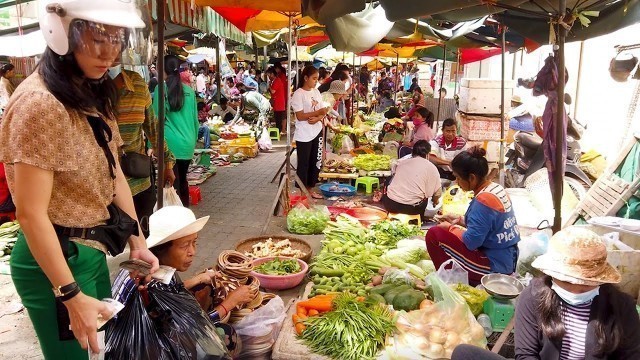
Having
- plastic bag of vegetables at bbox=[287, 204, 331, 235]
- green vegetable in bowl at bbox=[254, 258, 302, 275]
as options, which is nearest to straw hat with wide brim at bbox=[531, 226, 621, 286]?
green vegetable in bowl at bbox=[254, 258, 302, 275]

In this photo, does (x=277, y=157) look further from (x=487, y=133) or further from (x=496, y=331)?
(x=496, y=331)

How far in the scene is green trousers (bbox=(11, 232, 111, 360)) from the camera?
6.09 feet

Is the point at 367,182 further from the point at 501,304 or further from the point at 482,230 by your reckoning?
the point at 501,304

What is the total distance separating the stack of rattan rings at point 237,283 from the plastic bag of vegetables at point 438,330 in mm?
973

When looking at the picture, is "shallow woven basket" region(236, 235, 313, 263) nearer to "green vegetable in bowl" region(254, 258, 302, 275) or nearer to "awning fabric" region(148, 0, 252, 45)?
"green vegetable in bowl" region(254, 258, 302, 275)

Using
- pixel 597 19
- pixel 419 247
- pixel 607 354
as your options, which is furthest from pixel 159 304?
pixel 597 19

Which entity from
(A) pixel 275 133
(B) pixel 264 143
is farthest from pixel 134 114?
(A) pixel 275 133

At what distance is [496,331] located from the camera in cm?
348

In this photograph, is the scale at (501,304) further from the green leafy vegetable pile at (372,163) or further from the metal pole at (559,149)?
the green leafy vegetable pile at (372,163)

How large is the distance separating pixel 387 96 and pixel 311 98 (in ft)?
47.7

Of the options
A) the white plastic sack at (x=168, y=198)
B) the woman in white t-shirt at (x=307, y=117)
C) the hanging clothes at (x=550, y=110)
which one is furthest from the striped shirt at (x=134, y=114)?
the woman in white t-shirt at (x=307, y=117)

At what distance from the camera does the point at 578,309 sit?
8.04 feet

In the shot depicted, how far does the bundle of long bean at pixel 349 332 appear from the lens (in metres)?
3.35

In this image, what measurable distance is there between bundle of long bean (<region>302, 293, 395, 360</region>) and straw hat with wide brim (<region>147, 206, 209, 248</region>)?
4.34 ft
